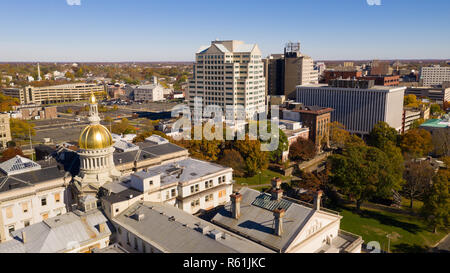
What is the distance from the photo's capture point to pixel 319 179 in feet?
249

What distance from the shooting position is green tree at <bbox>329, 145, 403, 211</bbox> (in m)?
64.6

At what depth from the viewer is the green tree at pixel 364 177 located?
212ft

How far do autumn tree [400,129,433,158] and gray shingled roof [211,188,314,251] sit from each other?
70524 mm

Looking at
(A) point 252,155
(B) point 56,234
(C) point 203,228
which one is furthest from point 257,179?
(B) point 56,234

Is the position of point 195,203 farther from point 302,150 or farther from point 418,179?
point 302,150

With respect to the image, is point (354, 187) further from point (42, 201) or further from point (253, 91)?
point (253, 91)

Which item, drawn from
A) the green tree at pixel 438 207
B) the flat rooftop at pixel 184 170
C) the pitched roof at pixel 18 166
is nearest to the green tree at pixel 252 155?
the flat rooftop at pixel 184 170

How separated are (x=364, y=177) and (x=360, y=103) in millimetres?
72490

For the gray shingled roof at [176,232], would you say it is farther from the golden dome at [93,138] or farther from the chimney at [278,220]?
the golden dome at [93,138]

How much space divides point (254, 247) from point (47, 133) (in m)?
137

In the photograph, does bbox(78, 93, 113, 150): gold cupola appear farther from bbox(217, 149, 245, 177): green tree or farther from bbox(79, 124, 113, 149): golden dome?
bbox(217, 149, 245, 177): green tree

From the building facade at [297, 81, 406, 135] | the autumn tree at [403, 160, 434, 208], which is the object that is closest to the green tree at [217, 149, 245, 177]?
the autumn tree at [403, 160, 434, 208]
